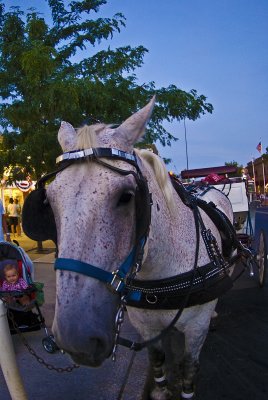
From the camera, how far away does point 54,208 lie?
182cm

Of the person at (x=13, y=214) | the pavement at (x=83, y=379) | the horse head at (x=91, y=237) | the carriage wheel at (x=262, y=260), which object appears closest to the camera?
the horse head at (x=91, y=237)

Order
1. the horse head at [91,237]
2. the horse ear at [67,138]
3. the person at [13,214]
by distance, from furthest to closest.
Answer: the person at [13,214] < the horse ear at [67,138] < the horse head at [91,237]

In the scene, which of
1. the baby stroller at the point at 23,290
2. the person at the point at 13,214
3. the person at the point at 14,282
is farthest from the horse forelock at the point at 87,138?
the person at the point at 13,214

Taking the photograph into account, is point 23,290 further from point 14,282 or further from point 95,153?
point 95,153

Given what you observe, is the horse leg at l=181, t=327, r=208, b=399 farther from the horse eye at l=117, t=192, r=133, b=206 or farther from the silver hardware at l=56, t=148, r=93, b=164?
the silver hardware at l=56, t=148, r=93, b=164

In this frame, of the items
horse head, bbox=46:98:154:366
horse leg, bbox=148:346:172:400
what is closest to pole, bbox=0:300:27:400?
horse leg, bbox=148:346:172:400

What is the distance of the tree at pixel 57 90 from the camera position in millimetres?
7980

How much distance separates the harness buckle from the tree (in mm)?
6443

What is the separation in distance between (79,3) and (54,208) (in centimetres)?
922

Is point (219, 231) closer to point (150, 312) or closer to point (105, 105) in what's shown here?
point (150, 312)

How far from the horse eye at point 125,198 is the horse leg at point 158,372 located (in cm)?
166

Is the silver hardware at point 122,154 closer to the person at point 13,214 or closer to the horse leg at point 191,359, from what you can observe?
the horse leg at point 191,359

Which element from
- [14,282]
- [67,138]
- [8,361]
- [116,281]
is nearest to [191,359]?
[8,361]

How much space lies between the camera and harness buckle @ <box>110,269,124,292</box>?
166cm
